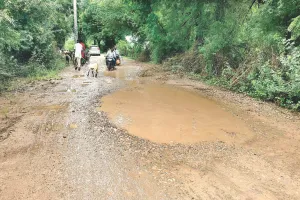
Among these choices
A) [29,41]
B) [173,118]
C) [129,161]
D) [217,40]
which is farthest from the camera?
[29,41]

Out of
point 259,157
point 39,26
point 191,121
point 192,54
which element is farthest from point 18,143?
point 192,54

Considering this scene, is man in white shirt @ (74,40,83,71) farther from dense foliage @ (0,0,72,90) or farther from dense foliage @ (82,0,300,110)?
dense foliage @ (82,0,300,110)

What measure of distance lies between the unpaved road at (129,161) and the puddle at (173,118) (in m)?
0.30

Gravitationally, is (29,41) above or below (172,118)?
above

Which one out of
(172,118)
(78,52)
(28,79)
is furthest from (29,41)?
(172,118)

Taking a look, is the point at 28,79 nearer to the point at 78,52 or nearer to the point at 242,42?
the point at 78,52

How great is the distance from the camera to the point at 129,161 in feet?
14.9

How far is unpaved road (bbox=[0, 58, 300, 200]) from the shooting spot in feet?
12.2

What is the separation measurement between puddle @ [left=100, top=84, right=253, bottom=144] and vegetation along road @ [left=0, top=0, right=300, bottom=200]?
3 centimetres

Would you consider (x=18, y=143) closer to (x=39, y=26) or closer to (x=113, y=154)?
(x=113, y=154)

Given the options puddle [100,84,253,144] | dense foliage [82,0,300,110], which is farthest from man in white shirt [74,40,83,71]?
puddle [100,84,253,144]

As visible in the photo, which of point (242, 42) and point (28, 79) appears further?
point (28, 79)

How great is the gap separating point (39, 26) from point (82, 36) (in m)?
24.6

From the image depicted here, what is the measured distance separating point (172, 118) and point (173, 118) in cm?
3
